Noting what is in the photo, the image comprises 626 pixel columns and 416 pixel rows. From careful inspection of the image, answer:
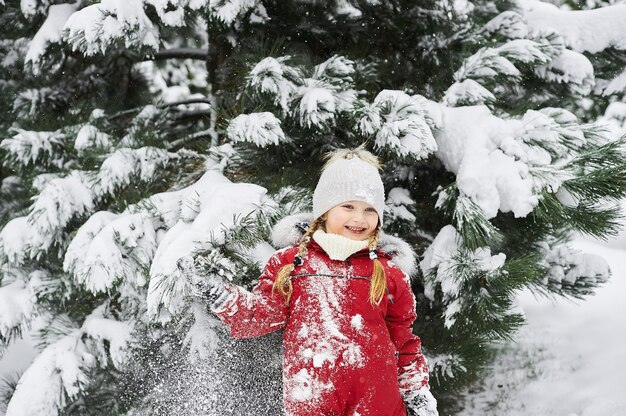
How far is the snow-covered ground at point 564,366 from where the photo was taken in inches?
143

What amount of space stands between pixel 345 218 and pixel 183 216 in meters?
0.67

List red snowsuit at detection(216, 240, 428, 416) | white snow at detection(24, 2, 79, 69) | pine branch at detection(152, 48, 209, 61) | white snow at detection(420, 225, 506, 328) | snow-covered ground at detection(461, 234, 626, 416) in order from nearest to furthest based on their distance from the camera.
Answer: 1. red snowsuit at detection(216, 240, 428, 416)
2. white snow at detection(420, 225, 506, 328)
3. white snow at detection(24, 2, 79, 69)
4. snow-covered ground at detection(461, 234, 626, 416)
5. pine branch at detection(152, 48, 209, 61)

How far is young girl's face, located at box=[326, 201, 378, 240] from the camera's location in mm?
2219

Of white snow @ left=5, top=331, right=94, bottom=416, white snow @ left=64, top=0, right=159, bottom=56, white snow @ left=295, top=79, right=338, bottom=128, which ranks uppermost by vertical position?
white snow @ left=64, top=0, right=159, bottom=56

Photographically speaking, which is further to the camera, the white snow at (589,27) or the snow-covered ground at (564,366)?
the snow-covered ground at (564,366)

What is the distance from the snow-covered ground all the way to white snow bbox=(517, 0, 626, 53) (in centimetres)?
144

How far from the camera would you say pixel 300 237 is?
91.7 inches

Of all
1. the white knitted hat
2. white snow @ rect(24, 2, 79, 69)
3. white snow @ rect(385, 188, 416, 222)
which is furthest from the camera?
white snow @ rect(24, 2, 79, 69)

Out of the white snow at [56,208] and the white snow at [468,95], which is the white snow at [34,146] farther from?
the white snow at [468,95]

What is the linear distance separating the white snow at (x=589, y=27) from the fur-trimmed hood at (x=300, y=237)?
4.95ft

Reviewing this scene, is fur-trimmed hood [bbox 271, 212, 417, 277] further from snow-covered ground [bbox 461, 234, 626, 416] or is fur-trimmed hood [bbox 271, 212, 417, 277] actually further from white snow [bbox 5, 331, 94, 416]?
white snow [bbox 5, 331, 94, 416]

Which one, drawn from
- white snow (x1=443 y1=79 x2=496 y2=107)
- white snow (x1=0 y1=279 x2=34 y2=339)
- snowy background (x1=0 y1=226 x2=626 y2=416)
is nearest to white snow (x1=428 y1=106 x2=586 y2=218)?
white snow (x1=443 y1=79 x2=496 y2=107)

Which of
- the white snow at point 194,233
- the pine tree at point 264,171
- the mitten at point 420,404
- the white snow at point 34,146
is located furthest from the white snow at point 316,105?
the white snow at point 34,146

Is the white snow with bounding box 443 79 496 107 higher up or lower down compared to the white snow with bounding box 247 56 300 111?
lower down
